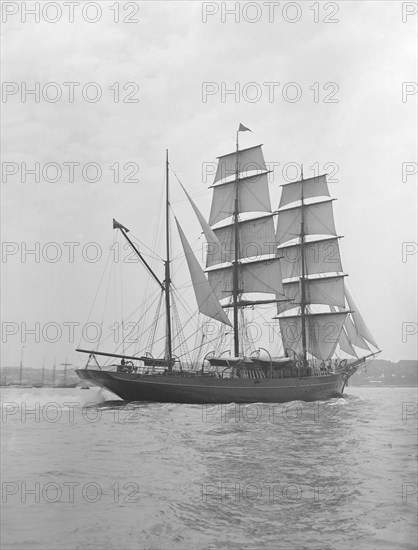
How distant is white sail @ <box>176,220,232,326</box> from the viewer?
160 feet

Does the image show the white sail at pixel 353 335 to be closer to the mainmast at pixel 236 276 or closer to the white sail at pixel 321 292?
the white sail at pixel 321 292

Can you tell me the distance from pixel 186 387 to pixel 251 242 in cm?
2226

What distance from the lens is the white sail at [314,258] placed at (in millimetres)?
67312

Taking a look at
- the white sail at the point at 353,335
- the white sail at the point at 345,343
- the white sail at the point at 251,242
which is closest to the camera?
the white sail at the point at 251,242

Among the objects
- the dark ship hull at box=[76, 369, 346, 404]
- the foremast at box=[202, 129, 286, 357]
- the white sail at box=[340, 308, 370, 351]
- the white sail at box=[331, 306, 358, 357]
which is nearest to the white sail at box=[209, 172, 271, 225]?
the foremast at box=[202, 129, 286, 357]

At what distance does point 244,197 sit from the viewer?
6438 cm

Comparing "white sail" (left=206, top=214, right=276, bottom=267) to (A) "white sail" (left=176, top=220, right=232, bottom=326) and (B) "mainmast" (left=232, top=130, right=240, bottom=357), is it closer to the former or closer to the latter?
(B) "mainmast" (left=232, top=130, right=240, bottom=357)

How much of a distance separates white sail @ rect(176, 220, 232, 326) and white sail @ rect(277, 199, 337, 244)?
23.2m

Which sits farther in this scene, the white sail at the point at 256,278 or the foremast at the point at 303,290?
the foremast at the point at 303,290

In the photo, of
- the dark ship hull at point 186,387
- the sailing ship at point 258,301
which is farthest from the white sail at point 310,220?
the dark ship hull at point 186,387

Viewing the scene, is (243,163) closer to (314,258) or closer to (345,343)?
(314,258)

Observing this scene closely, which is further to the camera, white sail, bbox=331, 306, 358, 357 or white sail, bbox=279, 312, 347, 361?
white sail, bbox=331, 306, 358, 357

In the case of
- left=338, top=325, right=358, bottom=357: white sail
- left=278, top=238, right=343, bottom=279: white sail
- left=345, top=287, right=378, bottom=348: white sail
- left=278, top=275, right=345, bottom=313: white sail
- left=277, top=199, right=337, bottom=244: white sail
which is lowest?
left=338, top=325, right=358, bottom=357: white sail

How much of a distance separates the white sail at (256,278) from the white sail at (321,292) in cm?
434
